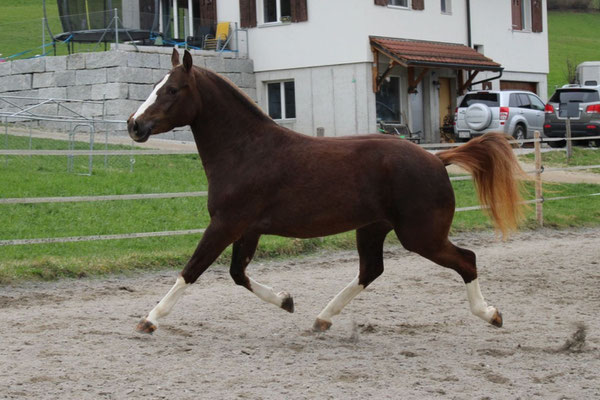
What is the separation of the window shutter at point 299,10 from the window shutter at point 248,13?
134cm

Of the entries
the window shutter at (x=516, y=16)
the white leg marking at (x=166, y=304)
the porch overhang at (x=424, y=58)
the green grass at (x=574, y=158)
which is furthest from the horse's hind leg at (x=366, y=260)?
the window shutter at (x=516, y=16)

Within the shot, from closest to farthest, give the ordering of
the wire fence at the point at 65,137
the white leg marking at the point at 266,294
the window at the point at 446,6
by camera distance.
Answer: the white leg marking at the point at 266,294, the wire fence at the point at 65,137, the window at the point at 446,6

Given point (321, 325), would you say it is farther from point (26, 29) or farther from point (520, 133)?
point (26, 29)

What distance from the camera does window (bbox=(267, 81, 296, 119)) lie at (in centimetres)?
2588

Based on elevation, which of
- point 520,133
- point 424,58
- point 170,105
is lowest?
point 520,133

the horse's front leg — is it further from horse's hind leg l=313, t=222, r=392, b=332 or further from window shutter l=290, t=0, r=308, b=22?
window shutter l=290, t=0, r=308, b=22

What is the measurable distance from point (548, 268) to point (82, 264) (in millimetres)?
4768

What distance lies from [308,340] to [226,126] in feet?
5.23

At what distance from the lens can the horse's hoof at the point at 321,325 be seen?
20.6 feet

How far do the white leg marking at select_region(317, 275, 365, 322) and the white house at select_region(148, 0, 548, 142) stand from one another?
17648 mm

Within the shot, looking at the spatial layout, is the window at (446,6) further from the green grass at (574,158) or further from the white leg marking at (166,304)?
the white leg marking at (166,304)

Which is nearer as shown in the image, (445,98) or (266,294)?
(266,294)

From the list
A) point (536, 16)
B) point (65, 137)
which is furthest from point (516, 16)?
point (65, 137)

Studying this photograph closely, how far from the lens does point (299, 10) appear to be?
25094 millimetres
